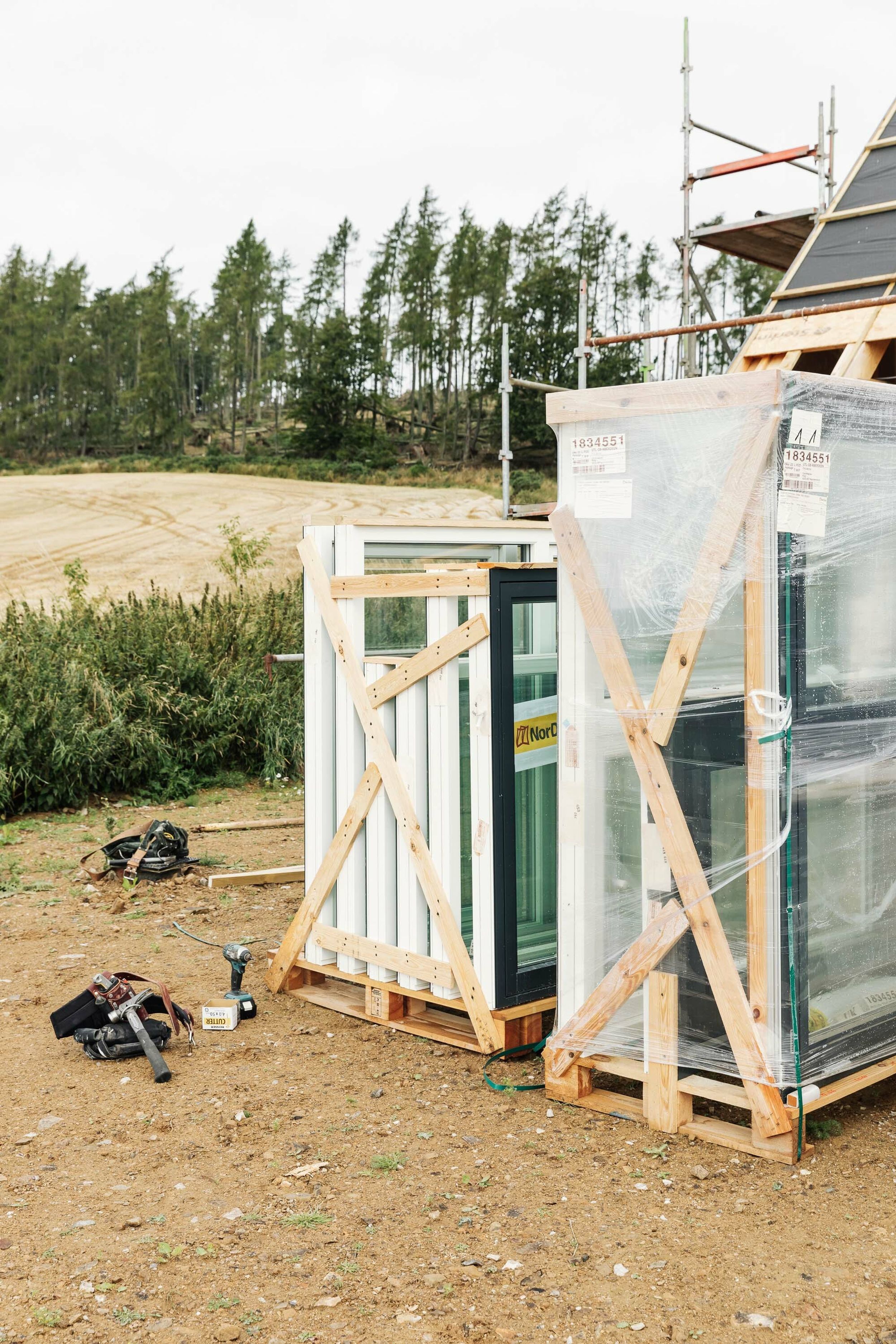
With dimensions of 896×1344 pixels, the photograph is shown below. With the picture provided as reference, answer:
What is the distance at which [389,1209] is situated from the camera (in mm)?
3504

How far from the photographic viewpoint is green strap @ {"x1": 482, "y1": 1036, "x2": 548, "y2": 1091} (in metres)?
4.40

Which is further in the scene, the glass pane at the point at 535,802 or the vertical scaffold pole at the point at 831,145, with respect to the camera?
the vertical scaffold pole at the point at 831,145

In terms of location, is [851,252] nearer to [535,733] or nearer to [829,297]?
[829,297]

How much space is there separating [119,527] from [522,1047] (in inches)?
1051

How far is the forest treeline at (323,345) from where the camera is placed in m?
52.8

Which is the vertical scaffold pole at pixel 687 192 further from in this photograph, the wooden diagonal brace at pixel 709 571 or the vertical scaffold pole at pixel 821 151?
the wooden diagonal brace at pixel 709 571

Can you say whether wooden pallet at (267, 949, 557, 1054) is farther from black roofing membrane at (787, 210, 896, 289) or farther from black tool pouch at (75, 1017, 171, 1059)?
black roofing membrane at (787, 210, 896, 289)

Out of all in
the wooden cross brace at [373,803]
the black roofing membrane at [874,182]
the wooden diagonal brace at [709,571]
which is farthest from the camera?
the black roofing membrane at [874,182]

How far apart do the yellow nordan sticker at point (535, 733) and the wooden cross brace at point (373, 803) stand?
36 centimetres

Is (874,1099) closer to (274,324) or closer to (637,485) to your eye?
(637,485)

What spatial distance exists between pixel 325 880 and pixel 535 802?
1047 millimetres

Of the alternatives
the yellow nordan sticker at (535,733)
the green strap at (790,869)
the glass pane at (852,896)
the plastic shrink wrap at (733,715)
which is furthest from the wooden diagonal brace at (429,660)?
the glass pane at (852,896)

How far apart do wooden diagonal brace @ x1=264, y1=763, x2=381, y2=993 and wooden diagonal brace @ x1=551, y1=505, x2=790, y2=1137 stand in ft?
4.39

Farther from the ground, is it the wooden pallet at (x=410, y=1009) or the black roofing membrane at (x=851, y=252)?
the black roofing membrane at (x=851, y=252)
